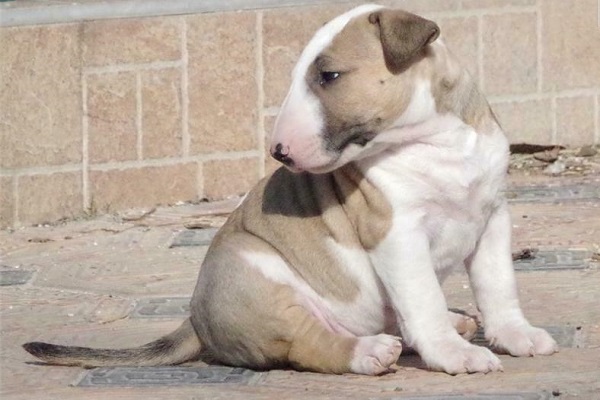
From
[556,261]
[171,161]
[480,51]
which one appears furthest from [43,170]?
[556,261]

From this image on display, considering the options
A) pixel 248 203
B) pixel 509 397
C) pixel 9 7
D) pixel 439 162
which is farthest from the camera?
pixel 9 7

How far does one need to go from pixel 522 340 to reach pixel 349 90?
1014 millimetres

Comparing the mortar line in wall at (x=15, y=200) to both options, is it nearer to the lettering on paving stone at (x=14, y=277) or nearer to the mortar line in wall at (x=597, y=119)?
the lettering on paving stone at (x=14, y=277)

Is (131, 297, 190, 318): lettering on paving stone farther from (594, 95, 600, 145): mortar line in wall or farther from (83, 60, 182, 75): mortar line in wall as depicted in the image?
(594, 95, 600, 145): mortar line in wall

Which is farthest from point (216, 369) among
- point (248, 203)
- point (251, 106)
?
point (251, 106)

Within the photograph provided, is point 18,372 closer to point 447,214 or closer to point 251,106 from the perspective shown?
point 447,214

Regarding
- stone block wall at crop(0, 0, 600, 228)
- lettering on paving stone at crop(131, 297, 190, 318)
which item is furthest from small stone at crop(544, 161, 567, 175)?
lettering on paving stone at crop(131, 297, 190, 318)

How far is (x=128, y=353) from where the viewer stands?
5.29 m

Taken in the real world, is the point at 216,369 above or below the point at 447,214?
below

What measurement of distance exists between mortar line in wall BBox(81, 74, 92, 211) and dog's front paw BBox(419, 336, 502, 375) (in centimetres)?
350

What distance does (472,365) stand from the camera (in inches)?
189

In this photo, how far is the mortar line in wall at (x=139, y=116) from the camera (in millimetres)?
7949

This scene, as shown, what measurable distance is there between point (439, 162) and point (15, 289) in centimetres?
255

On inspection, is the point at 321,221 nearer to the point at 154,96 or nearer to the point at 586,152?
the point at 154,96
